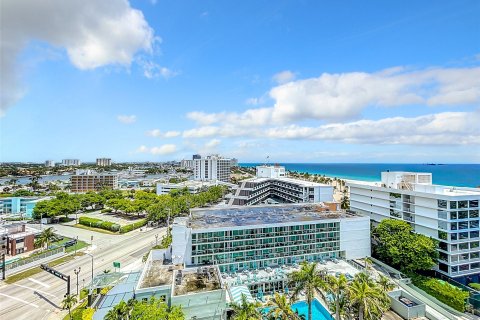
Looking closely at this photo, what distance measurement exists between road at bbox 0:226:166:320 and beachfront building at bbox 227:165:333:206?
30197mm

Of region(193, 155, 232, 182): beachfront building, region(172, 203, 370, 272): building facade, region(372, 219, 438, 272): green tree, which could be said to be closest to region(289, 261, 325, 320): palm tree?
region(172, 203, 370, 272): building facade

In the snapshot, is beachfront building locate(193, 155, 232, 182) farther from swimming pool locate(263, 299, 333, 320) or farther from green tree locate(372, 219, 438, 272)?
swimming pool locate(263, 299, 333, 320)

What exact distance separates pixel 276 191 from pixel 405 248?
208 ft

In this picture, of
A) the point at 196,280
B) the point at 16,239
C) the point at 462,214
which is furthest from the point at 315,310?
the point at 16,239

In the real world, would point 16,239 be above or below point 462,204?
below

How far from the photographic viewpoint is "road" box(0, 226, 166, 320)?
37.9 m

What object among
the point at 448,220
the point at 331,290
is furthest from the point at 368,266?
the point at 331,290

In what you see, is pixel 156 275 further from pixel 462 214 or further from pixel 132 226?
pixel 462 214

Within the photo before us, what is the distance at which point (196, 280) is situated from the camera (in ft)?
115

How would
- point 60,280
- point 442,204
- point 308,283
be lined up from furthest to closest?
point 60,280 → point 442,204 → point 308,283

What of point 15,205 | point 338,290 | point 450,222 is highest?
point 450,222

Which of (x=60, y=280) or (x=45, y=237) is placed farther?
(x=45, y=237)

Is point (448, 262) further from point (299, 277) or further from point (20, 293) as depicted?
point (20, 293)

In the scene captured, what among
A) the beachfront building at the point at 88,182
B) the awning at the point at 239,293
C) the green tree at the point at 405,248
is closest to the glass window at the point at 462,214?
the green tree at the point at 405,248
